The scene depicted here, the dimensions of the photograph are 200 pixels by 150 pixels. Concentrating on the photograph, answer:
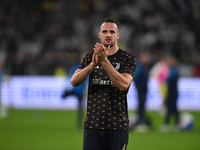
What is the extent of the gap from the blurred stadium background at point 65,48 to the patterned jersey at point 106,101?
6993mm

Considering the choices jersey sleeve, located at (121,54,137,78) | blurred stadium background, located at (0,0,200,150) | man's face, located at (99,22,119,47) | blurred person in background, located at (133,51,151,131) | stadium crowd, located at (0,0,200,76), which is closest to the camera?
man's face, located at (99,22,119,47)

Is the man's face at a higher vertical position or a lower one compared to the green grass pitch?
higher

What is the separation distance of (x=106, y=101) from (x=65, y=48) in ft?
68.4

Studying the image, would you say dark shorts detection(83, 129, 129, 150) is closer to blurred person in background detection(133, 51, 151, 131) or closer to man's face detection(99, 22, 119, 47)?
man's face detection(99, 22, 119, 47)

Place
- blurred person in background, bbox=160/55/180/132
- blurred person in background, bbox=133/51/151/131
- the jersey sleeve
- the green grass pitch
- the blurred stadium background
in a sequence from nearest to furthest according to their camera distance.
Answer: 1. the jersey sleeve
2. the green grass pitch
3. blurred person in background, bbox=160/55/180/132
4. blurred person in background, bbox=133/51/151/131
5. the blurred stadium background

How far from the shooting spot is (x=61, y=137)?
1080cm

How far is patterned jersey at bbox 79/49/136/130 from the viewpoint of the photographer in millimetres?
4098

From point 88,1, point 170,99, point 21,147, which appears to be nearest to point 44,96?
point 170,99

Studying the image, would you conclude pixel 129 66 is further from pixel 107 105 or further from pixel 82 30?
pixel 82 30

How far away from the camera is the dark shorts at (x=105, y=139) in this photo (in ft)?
13.5

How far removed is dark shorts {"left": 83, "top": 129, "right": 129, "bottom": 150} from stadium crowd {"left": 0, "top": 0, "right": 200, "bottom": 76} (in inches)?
685

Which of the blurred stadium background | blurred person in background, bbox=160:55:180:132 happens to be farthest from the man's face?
blurred person in background, bbox=160:55:180:132

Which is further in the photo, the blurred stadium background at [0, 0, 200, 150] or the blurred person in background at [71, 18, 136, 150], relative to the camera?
the blurred stadium background at [0, 0, 200, 150]

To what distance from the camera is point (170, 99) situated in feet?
41.7
